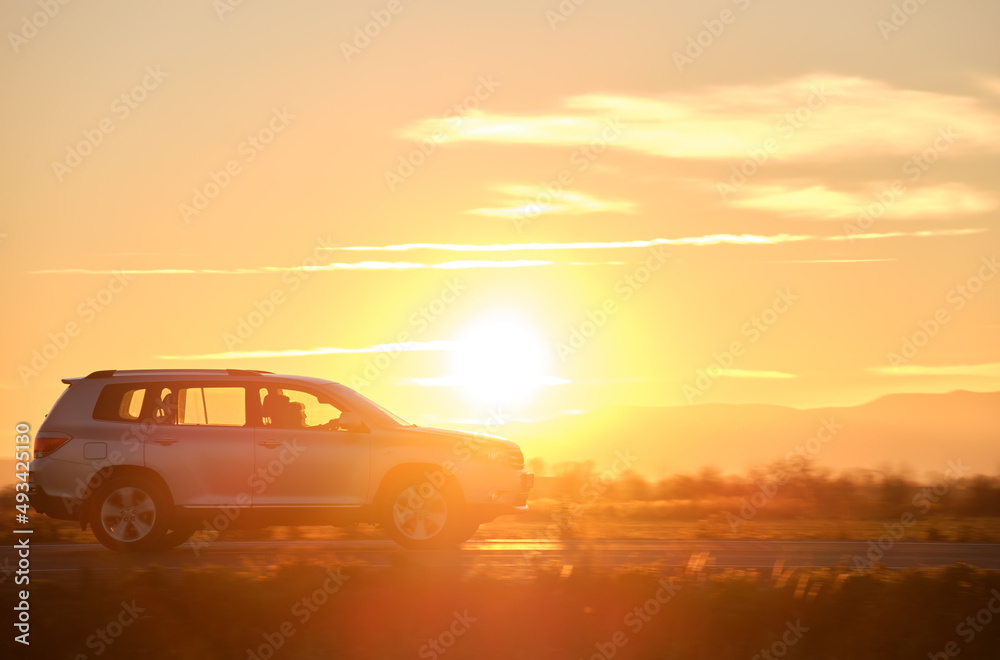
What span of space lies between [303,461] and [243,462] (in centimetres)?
67

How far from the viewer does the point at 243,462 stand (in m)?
13.8

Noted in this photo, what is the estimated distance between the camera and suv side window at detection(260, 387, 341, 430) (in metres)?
14.0

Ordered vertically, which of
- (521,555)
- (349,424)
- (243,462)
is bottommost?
(521,555)

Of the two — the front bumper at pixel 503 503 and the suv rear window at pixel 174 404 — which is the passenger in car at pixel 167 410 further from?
the front bumper at pixel 503 503

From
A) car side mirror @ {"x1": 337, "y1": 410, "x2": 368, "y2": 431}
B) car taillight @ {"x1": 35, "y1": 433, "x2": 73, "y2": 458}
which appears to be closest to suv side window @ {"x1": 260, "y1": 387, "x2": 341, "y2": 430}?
car side mirror @ {"x1": 337, "y1": 410, "x2": 368, "y2": 431}

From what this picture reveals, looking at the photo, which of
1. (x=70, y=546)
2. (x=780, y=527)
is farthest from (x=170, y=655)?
(x=780, y=527)

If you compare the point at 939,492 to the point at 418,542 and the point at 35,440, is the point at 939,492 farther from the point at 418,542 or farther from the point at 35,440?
the point at 35,440

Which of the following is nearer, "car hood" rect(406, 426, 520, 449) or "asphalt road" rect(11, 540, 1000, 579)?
"asphalt road" rect(11, 540, 1000, 579)

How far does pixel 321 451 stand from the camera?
13.9m

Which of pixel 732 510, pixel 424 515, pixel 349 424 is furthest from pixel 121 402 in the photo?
pixel 732 510

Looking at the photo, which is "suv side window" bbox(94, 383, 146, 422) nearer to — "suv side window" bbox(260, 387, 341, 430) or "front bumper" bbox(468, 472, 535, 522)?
"suv side window" bbox(260, 387, 341, 430)

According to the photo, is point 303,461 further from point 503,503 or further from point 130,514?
point 503,503

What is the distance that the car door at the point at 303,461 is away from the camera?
13820 mm

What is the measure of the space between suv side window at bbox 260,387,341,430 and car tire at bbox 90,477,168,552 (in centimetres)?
150
